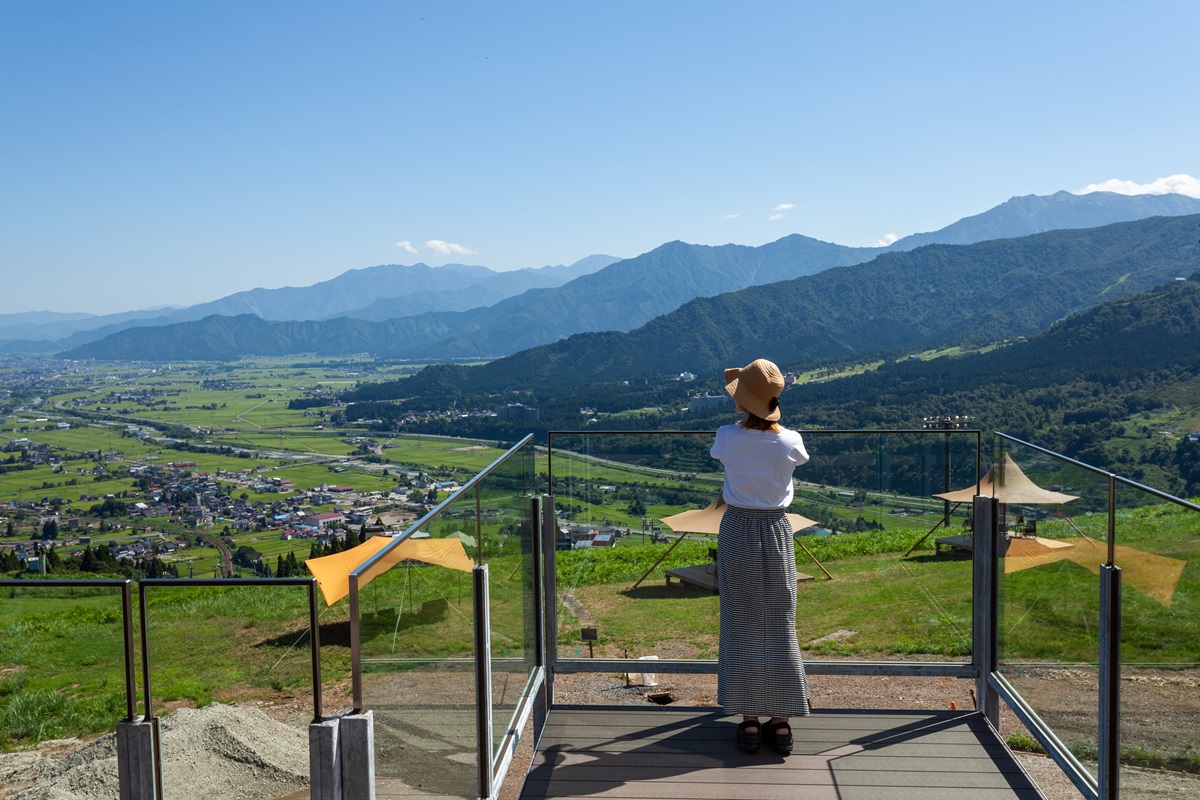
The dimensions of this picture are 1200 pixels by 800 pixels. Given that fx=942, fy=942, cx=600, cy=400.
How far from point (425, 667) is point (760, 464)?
155 centimetres

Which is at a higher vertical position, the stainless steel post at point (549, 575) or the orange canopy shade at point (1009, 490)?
the orange canopy shade at point (1009, 490)

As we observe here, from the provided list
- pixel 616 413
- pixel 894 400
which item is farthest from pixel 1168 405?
pixel 616 413

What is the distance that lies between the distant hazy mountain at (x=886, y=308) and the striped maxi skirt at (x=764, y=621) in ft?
279

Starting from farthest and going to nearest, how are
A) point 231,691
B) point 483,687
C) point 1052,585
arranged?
point 231,691
point 1052,585
point 483,687

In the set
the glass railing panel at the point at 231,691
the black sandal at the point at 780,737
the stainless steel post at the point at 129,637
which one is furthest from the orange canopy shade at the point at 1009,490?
the stainless steel post at the point at 129,637

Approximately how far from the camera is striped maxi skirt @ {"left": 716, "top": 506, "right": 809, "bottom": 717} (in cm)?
342

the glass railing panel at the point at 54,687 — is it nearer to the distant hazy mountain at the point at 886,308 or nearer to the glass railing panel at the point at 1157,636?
the glass railing panel at the point at 1157,636

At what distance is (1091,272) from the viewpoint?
115 m

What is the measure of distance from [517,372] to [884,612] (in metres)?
93.0

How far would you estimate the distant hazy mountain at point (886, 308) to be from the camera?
97875mm

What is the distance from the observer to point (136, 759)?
8.04ft

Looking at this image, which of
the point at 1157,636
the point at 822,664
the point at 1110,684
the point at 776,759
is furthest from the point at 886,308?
the point at 1157,636

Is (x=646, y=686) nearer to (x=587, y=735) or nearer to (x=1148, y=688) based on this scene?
(x=587, y=735)

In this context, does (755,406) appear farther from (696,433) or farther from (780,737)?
(780,737)
